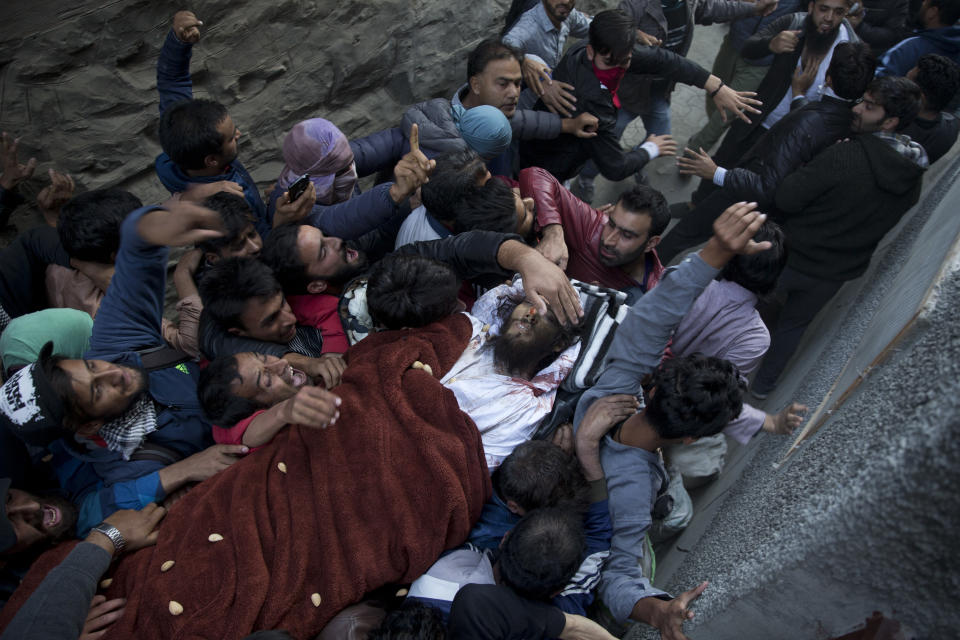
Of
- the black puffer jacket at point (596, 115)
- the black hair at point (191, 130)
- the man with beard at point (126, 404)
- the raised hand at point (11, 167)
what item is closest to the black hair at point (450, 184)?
the man with beard at point (126, 404)

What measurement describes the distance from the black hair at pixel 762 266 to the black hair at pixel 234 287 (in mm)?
1820

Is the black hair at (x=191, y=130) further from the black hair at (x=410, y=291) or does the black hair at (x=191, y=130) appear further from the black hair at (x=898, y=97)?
the black hair at (x=898, y=97)

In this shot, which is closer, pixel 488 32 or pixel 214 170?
pixel 214 170

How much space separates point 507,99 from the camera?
307 centimetres

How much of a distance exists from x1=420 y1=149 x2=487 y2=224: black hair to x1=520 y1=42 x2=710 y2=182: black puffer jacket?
1.18m

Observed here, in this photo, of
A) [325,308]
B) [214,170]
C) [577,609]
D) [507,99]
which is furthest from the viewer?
[507,99]

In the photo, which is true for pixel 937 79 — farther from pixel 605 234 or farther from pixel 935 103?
pixel 605 234

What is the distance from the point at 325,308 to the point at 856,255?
287cm

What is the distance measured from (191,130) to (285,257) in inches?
30.4

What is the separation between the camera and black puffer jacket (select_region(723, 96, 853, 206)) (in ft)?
10.4

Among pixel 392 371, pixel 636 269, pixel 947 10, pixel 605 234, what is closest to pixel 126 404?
pixel 392 371

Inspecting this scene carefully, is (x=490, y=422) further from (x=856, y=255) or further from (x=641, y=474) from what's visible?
(x=856, y=255)

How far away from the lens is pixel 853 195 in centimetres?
294

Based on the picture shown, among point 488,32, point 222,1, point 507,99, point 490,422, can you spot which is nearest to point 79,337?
point 490,422
